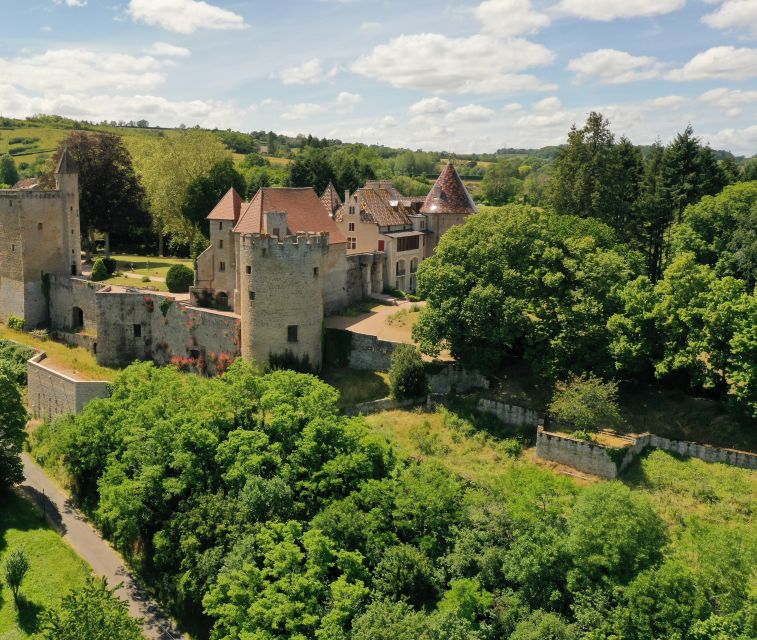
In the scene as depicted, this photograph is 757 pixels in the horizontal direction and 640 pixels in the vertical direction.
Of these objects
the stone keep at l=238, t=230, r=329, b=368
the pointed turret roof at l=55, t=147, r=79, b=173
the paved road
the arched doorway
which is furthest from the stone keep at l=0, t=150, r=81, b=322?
the stone keep at l=238, t=230, r=329, b=368

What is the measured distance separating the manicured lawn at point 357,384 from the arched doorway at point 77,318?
2034 cm

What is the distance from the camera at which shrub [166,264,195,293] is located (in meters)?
47.6

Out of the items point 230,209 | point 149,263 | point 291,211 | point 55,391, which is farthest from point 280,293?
point 149,263

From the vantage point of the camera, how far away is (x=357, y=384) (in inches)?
1480

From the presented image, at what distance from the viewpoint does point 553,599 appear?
21.8 metres

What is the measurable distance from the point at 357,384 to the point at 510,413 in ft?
28.3

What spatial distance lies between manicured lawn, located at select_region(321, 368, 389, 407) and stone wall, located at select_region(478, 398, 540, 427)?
551 centimetres

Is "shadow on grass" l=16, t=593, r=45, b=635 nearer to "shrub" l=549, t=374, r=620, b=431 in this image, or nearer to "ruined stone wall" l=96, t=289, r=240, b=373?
"ruined stone wall" l=96, t=289, r=240, b=373

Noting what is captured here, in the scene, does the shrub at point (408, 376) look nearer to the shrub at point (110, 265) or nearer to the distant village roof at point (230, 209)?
the distant village roof at point (230, 209)

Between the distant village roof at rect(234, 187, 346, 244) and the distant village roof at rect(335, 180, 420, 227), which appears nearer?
the distant village roof at rect(234, 187, 346, 244)

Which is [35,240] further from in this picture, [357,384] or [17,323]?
[357,384]

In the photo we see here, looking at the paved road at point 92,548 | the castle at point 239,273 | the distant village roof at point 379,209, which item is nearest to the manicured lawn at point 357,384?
the castle at point 239,273

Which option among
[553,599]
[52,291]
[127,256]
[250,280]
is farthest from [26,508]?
[127,256]

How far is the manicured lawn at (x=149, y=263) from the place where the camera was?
55.8 m
